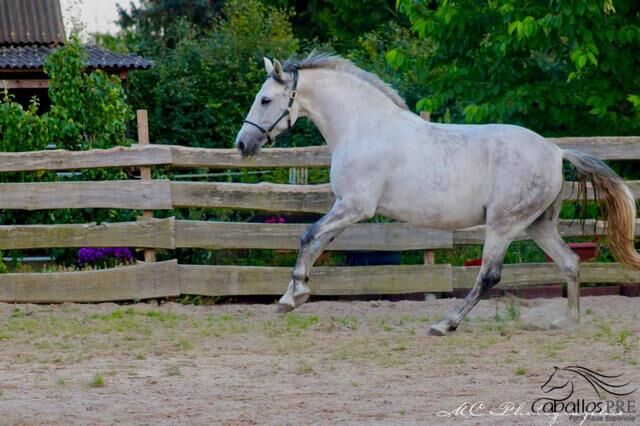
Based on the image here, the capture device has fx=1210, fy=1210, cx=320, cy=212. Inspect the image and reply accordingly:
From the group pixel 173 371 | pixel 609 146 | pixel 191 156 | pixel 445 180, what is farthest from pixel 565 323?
pixel 191 156

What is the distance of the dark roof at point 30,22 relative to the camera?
71.4ft

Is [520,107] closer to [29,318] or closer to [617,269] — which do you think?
[617,269]

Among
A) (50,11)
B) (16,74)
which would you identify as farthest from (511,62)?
(50,11)

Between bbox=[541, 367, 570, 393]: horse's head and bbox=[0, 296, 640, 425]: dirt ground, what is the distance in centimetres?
5

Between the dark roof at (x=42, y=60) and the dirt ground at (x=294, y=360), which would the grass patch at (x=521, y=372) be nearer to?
the dirt ground at (x=294, y=360)

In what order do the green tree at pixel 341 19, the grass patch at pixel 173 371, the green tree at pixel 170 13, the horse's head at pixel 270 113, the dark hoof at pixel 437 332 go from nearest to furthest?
the grass patch at pixel 173 371 < the dark hoof at pixel 437 332 < the horse's head at pixel 270 113 < the green tree at pixel 341 19 < the green tree at pixel 170 13

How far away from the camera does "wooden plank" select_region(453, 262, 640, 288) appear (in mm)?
10469

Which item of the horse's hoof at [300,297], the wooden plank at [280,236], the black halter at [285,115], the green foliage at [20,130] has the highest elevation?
the black halter at [285,115]

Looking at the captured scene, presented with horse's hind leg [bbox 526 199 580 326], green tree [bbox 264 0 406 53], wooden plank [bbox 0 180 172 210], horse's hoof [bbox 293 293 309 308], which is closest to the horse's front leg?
horse's hoof [bbox 293 293 309 308]

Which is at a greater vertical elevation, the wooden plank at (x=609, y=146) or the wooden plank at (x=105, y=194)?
the wooden plank at (x=609, y=146)

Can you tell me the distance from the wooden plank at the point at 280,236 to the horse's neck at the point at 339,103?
1379mm

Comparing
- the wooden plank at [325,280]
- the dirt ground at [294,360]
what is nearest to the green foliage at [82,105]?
the wooden plank at [325,280]

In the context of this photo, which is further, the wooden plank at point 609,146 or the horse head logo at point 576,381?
the wooden plank at point 609,146

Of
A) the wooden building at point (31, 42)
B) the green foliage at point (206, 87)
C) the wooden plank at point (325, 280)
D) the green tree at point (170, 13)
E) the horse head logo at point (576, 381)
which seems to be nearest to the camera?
the horse head logo at point (576, 381)
